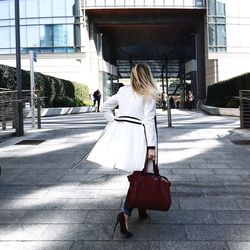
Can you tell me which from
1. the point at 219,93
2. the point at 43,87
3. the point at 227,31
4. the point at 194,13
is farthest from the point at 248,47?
the point at 43,87

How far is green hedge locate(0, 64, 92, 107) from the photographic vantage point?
2045 centimetres

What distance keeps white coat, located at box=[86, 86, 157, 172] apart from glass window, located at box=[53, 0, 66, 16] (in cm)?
3586

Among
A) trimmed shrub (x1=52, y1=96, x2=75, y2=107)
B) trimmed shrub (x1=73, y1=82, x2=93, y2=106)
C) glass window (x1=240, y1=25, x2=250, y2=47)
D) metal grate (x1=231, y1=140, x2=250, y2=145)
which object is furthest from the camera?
glass window (x1=240, y1=25, x2=250, y2=47)

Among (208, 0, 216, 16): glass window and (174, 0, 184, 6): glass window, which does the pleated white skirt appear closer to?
(174, 0, 184, 6): glass window

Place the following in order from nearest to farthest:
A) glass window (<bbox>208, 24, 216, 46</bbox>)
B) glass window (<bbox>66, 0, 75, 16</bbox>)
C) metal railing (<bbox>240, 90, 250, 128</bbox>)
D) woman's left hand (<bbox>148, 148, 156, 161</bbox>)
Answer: woman's left hand (<bbox>148, 148, 156, 161</bbox>) → metal railing (<bbox>240, 90, 250, 128</bbox>) → glass window (<bbox>66, 0, 75, 16</bbox>) → glass window (<bbox>208, 24, 216, 46</bbox>)

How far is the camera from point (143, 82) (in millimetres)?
4148

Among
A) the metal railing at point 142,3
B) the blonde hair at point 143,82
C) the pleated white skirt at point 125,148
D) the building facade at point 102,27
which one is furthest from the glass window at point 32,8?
the pleated white skirt at point 125,148

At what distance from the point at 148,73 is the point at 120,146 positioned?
2.45 ft

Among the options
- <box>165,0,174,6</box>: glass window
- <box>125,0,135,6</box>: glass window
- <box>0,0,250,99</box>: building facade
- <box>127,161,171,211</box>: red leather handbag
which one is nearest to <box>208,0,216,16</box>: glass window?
<box>0,0,250,99</box>: building facade

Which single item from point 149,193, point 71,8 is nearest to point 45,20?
point 71,8

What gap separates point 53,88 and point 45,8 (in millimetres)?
13122

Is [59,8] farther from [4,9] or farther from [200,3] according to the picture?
[200,3]

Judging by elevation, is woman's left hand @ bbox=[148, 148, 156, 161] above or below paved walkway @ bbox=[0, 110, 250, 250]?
above

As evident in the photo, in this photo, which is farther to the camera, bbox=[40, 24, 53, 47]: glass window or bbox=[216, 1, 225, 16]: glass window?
bbox=[216, 1, 225, 16]: glass window
